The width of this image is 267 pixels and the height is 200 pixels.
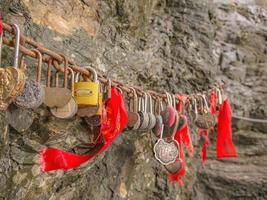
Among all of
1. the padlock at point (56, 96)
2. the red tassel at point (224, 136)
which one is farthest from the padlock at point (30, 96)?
the red tassel at point (224, 136)

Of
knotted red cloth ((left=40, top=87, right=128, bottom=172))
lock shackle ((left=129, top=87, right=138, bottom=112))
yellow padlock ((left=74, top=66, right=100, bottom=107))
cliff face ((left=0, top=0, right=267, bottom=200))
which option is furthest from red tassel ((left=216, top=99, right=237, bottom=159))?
yellow padlock ((left=74, top=66, right=100, bottom=107))

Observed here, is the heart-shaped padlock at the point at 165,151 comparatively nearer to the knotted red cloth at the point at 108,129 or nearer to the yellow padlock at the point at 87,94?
the knotted red cloth at the point at 108,129

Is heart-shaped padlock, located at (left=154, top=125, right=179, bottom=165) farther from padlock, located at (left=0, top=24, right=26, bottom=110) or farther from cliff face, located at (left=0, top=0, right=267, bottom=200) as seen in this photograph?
padlock, located at (left=0, top=24, right=26, bottom=110)

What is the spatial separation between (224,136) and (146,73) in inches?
20.2

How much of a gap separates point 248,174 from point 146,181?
0.77 m

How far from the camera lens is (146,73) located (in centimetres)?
190

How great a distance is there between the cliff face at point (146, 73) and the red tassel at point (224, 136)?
1.10ft

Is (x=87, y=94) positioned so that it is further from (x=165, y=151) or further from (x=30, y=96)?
(x=165, y=151)

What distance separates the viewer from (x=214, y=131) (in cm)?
241

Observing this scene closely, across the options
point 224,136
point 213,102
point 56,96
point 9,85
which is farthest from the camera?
point 213,102

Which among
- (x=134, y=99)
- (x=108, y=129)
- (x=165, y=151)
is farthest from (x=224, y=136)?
(x=108, y=129)

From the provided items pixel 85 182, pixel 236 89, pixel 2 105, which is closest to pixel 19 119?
pixel 2 105

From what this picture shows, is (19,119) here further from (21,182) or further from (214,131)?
(214,131)

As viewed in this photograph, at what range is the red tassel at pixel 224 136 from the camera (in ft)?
5.87
